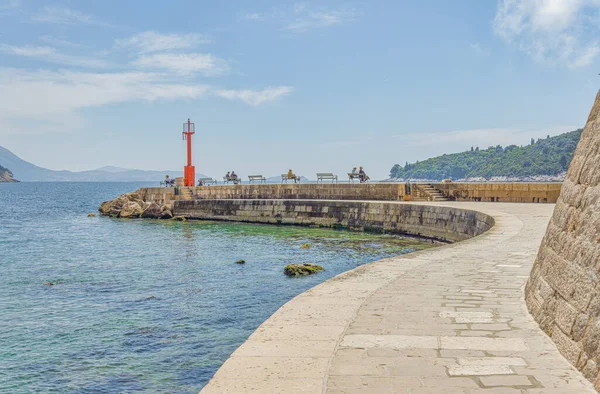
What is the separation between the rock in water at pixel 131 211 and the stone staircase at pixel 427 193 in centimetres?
1945

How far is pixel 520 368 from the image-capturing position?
404 cm

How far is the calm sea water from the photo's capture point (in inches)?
292

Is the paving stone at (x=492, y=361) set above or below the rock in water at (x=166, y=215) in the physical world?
above

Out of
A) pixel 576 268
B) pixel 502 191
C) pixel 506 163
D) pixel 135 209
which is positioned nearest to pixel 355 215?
pixel 502 191

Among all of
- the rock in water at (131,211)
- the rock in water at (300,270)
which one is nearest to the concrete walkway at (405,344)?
the rock in water at (300,270)

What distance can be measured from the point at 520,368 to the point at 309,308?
258cm

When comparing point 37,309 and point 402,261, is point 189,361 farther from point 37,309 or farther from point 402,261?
point 37,309

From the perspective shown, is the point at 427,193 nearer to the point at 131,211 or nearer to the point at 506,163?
the point at 131,211

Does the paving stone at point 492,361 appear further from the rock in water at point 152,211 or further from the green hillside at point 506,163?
the green hillside at point 506,163

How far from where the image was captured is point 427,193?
27828 millimetres

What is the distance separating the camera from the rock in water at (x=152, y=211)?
3625 centimetres

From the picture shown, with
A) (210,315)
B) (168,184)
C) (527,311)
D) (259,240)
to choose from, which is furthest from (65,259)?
(168,184)

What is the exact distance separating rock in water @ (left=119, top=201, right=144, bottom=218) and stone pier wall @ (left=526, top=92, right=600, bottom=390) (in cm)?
3482

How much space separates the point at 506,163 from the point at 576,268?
124m
